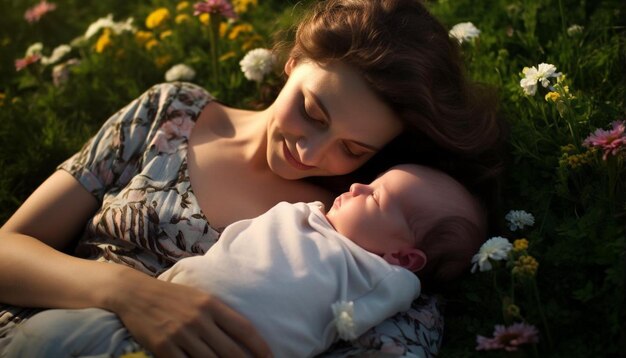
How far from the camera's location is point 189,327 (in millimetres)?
1931

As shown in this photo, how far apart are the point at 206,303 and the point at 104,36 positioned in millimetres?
2074

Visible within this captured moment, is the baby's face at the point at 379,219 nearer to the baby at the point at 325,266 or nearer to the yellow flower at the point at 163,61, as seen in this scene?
the baby at the point at 325,266

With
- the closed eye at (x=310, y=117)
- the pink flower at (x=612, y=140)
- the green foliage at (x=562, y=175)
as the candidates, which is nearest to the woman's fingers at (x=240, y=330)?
the green foliage at (x=562, y=175)

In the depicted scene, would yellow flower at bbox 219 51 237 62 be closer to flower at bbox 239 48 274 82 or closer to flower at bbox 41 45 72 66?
flower at bbox 239 48 274 82

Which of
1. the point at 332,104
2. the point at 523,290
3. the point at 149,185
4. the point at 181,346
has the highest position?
the point at 332,104

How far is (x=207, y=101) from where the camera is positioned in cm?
270

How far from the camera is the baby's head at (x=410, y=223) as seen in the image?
2148mm

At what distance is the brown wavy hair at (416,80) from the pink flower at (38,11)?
2.05 m

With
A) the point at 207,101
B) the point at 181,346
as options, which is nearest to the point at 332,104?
the point at 207,101

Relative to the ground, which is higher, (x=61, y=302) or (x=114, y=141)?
(x=114, y=141)

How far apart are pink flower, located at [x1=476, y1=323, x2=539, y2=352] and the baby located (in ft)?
0.87

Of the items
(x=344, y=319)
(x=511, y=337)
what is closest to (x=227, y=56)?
(x=344, y=319)

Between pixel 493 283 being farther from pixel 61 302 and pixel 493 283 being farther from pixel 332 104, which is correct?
pixel 61 302

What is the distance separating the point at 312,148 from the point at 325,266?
1.32 feet
